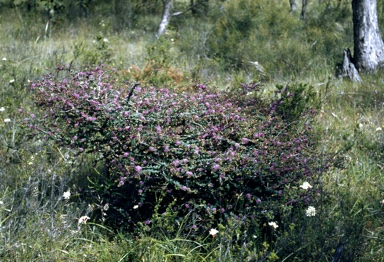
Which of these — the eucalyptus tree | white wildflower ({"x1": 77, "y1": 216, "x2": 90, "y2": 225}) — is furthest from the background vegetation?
the eucalyptus tree

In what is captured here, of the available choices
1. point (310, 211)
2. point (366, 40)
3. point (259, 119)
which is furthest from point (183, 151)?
point (366, 40)

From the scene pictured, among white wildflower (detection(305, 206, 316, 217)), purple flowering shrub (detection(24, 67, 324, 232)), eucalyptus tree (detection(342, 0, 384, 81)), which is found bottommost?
eucalyptus tree (detection(342, 0, 384, 81))

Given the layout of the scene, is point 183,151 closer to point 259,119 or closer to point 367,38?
point 259,119

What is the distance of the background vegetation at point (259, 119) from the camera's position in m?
3.04

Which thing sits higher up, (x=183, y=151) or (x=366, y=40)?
(x=183, y=151)

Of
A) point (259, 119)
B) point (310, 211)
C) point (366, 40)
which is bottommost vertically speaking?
point (366, 40)

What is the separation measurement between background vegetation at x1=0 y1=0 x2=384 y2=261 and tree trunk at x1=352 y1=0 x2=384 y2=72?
400 millimetres

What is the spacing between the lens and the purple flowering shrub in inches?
121

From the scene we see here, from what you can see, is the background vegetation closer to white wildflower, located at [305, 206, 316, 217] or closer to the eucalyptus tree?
white wildflower, located at [305, 206, 316, 217]

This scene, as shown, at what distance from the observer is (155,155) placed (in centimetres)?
316

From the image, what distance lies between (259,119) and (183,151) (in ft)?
2.30

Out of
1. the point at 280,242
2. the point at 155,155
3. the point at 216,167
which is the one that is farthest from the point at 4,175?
the point at 280,242

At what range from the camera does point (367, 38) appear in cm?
743

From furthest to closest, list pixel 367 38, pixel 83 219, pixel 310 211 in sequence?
pixel 367 38 < pixel 83 219 < pixel 310 211
